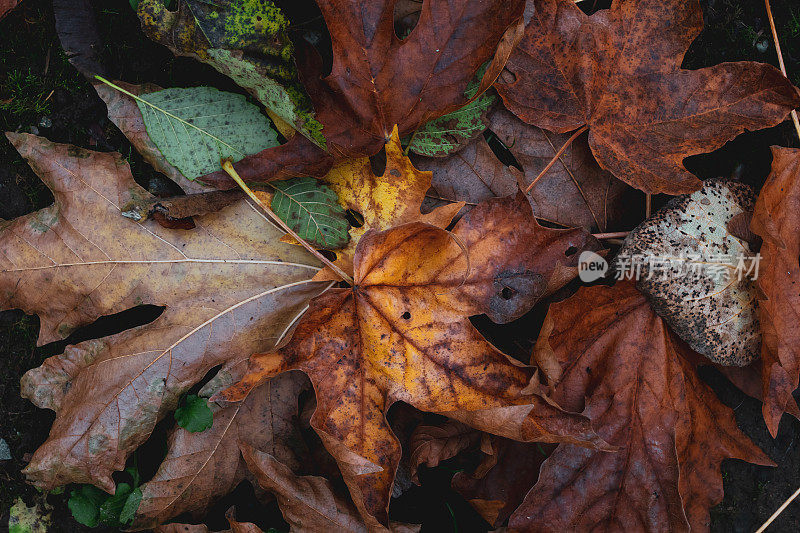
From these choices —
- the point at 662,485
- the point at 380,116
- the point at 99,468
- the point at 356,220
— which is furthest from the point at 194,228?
the point at 662,485

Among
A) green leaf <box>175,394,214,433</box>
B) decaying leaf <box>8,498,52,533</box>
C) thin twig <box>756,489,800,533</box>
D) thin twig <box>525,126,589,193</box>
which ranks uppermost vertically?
thin twig <box>525,126,589,193</box>

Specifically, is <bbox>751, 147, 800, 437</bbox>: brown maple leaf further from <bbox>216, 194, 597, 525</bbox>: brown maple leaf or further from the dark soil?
<bbox>216, 194, 597, 525</bbox>: brown maple leaf

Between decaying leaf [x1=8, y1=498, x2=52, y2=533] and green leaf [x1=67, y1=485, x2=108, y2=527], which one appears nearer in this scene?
green leaf [x1=67, y1=485, x2=108, y2=527]

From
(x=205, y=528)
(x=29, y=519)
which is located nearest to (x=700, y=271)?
(x=205, y=528)

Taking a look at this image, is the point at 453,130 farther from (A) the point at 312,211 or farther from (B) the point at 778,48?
(B) the point at 778,48

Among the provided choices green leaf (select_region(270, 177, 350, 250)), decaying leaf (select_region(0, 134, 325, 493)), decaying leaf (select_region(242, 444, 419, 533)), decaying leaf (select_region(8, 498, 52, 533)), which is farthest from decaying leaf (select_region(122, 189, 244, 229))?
decaying leaf (select_region(8, 498, 52, 533))

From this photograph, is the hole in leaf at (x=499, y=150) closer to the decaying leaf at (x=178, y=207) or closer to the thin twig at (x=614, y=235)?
the thin twig at (x=614, y=235)

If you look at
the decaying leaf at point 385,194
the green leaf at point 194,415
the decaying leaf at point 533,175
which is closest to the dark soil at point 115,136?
the green leaf at point 194,415
